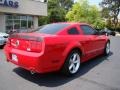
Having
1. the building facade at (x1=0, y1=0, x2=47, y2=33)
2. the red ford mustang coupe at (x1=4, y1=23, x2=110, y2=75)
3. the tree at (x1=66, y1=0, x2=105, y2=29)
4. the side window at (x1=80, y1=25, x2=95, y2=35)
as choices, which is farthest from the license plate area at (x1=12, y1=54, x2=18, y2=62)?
the tree at (x1=66, y1=0, x2=105, y2=29)

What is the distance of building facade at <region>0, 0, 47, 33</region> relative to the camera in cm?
2419

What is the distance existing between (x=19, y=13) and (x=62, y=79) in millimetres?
21224

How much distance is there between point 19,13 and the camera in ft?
85.0

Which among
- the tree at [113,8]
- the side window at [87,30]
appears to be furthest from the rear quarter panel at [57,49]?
the tree at [113,8]

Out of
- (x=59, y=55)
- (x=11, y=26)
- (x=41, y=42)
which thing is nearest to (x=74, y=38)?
(x=59, y=55)

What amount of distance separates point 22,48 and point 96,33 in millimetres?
3238

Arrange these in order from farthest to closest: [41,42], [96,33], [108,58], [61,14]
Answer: [61,14]
[108,58]
[96,33]
[41,42]

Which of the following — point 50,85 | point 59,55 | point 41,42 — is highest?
point 41,42

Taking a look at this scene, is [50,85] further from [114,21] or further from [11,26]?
[114,21]

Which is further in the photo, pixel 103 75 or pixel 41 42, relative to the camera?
pixel 103 75

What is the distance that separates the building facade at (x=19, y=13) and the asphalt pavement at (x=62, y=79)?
1635 centimetres

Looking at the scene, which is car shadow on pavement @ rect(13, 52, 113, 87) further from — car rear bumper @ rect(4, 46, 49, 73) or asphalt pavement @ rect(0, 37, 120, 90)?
car rear bumper @ rect(4, 46, 49, 73)

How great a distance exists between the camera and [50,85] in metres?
5.35

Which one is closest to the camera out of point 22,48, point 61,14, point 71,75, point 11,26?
point 22,48
